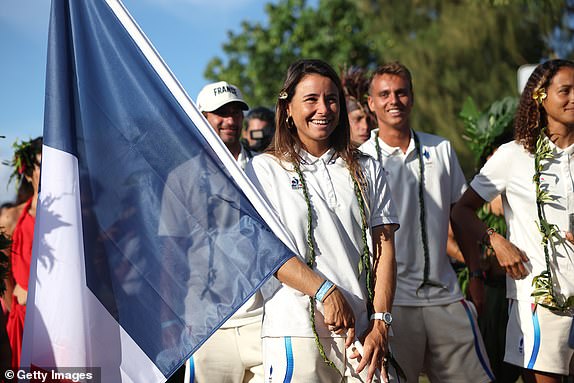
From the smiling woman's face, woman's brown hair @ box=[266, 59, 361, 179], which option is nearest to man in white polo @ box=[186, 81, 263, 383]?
woman's brown hair @ box=[266, 59, 361, 179]

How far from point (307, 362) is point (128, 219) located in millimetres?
1086

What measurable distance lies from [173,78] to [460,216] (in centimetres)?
222

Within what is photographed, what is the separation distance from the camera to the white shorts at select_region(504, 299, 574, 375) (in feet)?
15.3

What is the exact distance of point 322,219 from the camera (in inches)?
151

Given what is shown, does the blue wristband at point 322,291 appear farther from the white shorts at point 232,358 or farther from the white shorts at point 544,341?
the white shorts at point 544,341

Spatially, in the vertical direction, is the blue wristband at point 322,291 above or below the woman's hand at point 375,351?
above

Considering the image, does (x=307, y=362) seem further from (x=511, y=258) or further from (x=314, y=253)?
(x=511, y=258)

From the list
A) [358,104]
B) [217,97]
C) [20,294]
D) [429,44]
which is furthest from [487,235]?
[429,44]

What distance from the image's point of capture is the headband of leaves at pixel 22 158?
6.91 metres

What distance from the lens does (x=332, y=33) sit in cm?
3033

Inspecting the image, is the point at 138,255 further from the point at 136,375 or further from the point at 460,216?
the point at 460,216

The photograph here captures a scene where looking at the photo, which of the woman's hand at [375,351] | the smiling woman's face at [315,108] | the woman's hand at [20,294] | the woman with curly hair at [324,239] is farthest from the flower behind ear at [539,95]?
the woman's hand at [20,294]

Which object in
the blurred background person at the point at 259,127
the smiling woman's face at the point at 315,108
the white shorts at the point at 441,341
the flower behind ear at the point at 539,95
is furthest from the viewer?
the blurred background person at the point at 259,127

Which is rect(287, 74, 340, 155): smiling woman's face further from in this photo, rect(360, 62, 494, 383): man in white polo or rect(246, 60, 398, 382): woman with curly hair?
rect(360, 62, 494, 383): man in white polo
